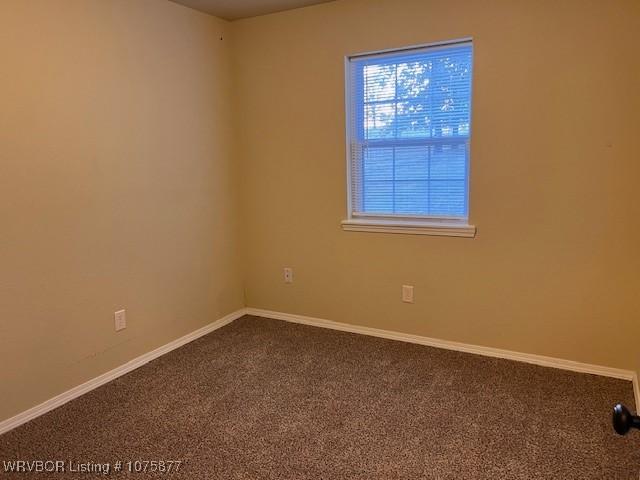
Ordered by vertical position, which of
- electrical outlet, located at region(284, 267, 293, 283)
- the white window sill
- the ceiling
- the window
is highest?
the ceiling

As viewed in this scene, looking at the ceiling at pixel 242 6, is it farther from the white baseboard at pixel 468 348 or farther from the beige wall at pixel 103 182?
A: the white baseboard at pixel 468 348

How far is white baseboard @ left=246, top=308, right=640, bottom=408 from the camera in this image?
2.61 meters

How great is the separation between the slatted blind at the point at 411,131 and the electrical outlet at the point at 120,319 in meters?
1.69

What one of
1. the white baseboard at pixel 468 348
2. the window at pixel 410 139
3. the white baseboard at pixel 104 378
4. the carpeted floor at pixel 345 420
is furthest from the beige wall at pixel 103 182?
the window at pixel 410 139

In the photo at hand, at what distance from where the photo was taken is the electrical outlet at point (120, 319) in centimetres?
277

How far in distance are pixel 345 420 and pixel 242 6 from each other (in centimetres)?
274

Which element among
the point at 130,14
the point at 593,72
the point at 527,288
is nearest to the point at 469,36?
the point at 593,72

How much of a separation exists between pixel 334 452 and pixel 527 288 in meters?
1.57

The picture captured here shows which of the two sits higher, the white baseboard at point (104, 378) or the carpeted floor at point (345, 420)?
the white baseboard at point (104, 378)

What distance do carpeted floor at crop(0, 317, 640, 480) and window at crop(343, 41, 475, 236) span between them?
3.09ft

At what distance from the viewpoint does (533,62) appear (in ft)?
8.39

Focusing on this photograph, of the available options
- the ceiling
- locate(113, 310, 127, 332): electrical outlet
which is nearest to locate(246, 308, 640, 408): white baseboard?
locate(113, 310, 127, 332): electrical outlet

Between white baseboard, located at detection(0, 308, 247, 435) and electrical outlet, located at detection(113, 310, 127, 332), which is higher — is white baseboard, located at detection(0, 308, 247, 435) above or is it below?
below

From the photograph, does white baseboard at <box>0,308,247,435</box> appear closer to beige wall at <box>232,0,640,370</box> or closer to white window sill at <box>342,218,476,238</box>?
beige wall at <box>232,0,640,370</box>
